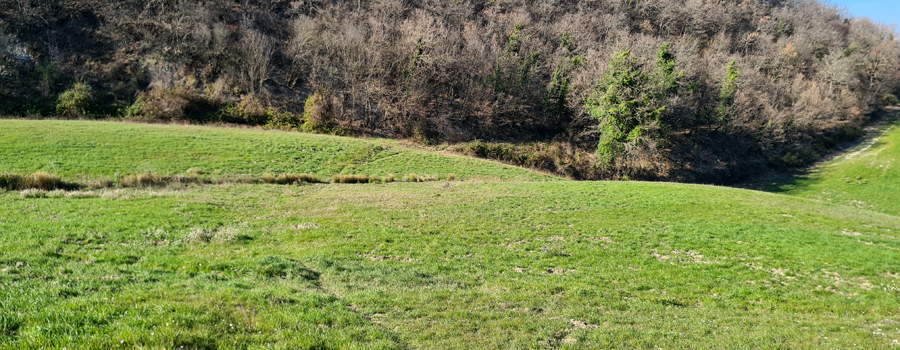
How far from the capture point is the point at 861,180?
55.0 metres

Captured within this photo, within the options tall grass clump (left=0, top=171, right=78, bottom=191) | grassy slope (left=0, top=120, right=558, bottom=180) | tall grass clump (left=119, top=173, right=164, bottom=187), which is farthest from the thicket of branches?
tall grass clump (left=0, top=171, right=78, bottom=191)

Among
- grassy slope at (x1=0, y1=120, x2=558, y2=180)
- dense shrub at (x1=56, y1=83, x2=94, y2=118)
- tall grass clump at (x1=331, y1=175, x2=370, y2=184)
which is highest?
dense shrub at (x1=56, y1=83, x2=94, y2=118)

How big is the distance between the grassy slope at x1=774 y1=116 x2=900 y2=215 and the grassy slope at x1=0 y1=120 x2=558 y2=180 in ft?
130

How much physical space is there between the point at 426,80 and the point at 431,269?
55792 mm

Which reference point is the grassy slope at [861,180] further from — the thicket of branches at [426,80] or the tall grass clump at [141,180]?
the tall grass clump at [141,180]

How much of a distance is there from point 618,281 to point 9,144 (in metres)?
43.4

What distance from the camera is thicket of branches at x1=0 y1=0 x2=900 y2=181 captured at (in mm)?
53156

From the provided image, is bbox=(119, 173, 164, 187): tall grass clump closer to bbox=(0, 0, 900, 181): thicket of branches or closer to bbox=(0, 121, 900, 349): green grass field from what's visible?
bbox=(0, 121, 900, 349): green grass field

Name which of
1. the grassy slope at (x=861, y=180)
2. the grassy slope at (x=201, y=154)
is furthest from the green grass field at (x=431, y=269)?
the grassy slope at (x=861, y=180)

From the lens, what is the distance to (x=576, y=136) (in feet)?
215

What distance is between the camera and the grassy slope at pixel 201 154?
29359 mm

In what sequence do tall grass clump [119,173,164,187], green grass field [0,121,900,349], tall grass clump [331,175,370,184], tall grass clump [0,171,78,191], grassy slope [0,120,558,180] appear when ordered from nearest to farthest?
green grass field [0,121,900,349], tall grass clump [0,171,78,191], tall grass clump [119,173,164,187], grassy slope [0,120,558,180], tall grass clump [331,175,370,184]

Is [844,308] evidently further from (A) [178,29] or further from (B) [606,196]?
(A) [178,29]

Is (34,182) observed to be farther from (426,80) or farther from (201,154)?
(426,80)
